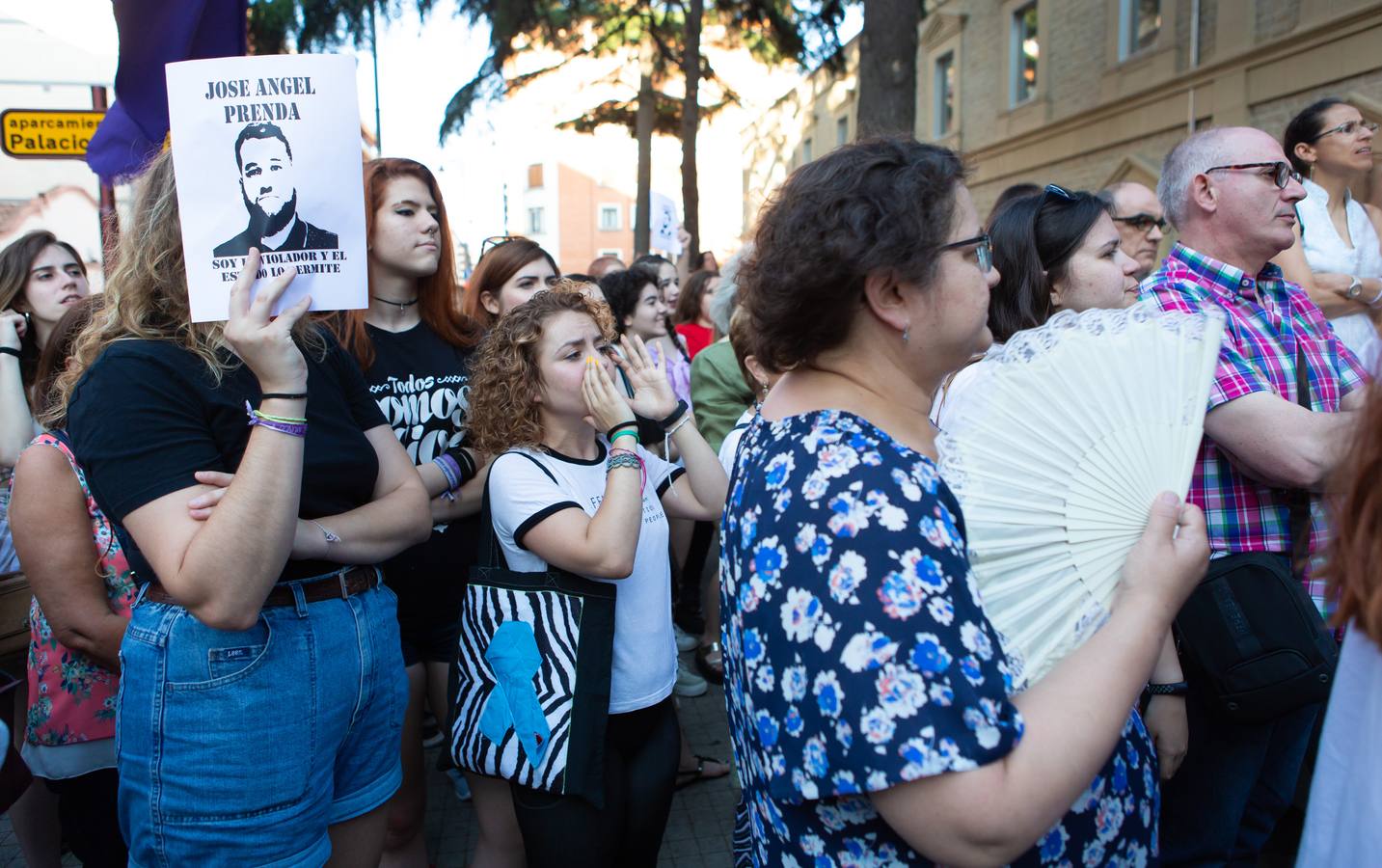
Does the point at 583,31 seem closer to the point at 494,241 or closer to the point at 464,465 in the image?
the point at 494,241

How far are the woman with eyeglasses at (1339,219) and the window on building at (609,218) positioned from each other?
178ft

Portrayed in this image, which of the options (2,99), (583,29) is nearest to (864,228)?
(2,99)

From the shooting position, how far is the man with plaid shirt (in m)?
2.34

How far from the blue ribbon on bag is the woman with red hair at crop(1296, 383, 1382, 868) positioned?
1546mm

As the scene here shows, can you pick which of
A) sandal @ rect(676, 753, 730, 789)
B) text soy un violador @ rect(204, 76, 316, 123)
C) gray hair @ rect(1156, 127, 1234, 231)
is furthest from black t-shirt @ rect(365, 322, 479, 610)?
gray hair @ rect(1156, 127, 1234, 231)

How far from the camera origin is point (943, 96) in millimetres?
22469

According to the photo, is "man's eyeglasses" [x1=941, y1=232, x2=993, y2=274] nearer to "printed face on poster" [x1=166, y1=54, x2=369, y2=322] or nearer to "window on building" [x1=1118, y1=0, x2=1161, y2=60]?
"printed face on poster" [x1=166, y1=54, x2=369, y2=322]

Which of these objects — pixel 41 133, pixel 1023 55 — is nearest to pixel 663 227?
pixel 41 133

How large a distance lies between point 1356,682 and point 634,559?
1521 millimetres

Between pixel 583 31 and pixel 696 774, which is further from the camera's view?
pixel 583 31

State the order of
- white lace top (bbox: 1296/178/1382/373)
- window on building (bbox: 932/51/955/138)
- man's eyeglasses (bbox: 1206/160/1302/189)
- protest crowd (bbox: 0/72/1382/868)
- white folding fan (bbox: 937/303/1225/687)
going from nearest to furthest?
protest crowd (bbox: 0/72/1382/868) < white folding fan (bbox: 937/303/1225/687) < man's eyeglasses (bbox: 1206/160/1302/189) < white lace top (bbox: 1296/178/1382/373) < window on building (bbox: 932/51/955/138)

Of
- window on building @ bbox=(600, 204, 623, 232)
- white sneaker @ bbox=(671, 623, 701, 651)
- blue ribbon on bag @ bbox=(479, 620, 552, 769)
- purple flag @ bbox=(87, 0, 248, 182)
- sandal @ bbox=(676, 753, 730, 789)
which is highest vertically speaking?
window on building @ bbox=(600, 204, 623, 232)

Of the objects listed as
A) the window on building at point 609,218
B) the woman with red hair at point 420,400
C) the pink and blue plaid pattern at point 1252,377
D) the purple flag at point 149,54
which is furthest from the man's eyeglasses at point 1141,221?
the window on building at point 609,218

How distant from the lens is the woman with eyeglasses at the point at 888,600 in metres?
1.18
